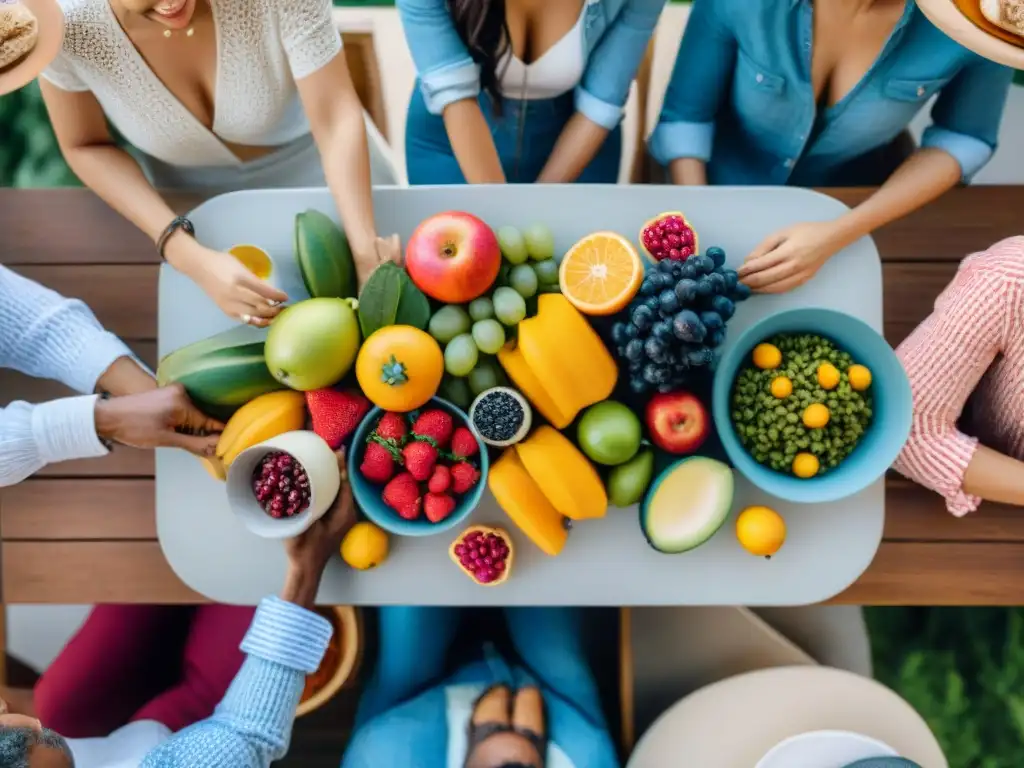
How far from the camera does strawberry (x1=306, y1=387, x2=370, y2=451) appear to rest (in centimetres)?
91

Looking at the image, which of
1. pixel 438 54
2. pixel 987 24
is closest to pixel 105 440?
pixel 438 54

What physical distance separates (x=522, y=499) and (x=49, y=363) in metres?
0.74

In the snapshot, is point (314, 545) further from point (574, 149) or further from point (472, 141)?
point (574, 149)

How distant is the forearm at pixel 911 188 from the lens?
105cm

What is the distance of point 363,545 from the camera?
3.17ft

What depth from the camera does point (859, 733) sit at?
107cm

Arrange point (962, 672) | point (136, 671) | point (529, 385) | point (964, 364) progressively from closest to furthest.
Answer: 1. point (529, 385)
2. point (964, 364)
3. point (136, 671)
4. point (962, 672)

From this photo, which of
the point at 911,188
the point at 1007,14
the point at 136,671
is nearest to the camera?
the point at 1007,14

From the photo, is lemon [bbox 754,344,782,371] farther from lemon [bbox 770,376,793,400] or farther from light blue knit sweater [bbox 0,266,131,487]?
A: light blue knit sweater [bbox 0,266,131,487]

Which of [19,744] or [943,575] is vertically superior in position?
[19,744]

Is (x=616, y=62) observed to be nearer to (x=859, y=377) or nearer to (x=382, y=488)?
(x=859, y=377)

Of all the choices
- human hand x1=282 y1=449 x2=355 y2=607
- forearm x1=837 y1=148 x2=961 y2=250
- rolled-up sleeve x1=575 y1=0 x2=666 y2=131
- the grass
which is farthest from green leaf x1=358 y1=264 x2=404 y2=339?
the grass

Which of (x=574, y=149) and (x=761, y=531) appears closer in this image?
(x=761, y=531)

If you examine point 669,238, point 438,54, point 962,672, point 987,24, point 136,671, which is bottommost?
point 962,672
